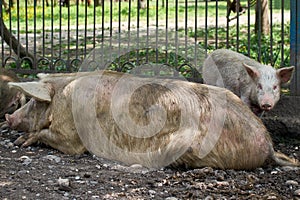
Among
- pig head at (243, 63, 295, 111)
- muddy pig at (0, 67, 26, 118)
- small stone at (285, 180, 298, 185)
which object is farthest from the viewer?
muddy pig at (0, 67, 26, 118)

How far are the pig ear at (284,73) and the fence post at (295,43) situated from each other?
91 cm

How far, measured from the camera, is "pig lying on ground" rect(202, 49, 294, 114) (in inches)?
295

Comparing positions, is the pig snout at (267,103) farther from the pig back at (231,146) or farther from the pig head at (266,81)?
the pig back at (231,146)

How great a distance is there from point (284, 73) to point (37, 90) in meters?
2.72

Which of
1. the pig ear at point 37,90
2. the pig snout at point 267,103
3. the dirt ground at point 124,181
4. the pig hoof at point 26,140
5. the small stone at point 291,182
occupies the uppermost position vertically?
the pig ear at point 37,90

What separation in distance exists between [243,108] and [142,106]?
3.21 feet

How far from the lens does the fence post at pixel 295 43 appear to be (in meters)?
8.54

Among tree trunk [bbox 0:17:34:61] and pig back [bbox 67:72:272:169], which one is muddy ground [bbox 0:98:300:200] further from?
tree trunk [bbox 0:17:34:61]

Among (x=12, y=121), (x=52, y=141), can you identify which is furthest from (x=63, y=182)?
(x=12, y=121)

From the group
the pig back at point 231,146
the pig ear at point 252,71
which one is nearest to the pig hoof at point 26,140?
the pig back at point 231,146

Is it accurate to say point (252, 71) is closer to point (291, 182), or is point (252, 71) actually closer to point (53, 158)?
point (291, 182)

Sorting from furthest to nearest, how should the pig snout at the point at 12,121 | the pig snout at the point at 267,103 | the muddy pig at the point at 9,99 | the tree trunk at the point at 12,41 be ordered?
the tree trunk at the point at 12,41 → the muddy pig at the point at 9,99 → the pig snout at the point at 12,121 → the pig snout at the point at 267,103

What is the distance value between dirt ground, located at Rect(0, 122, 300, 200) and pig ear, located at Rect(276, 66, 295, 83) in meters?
1.38

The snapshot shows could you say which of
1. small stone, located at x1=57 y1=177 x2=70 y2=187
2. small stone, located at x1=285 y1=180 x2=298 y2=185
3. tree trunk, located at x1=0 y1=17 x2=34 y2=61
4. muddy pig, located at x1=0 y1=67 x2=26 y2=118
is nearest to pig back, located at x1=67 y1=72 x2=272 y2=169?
small stone, located at x1=285 y1=180 x2=298 y2=185
